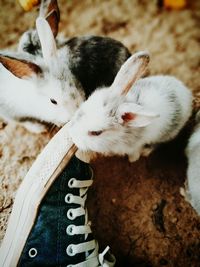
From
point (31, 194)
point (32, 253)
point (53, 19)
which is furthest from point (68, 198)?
point (53, 19)

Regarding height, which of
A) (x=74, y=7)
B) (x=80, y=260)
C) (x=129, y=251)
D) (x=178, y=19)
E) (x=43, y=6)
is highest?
(x=43, y=6)

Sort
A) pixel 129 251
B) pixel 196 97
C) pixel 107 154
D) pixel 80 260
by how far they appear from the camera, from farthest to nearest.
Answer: pixel 196 97, pixel 107 154, pixel 129 251, pixel 80 260

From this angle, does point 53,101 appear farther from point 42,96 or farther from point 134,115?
point 134,115

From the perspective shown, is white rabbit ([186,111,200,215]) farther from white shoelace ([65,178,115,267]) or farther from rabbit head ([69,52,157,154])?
white shoelace ([65,178,115,267])

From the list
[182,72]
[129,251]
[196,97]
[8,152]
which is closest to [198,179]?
[129,251]

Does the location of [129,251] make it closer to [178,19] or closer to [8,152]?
[8,152]

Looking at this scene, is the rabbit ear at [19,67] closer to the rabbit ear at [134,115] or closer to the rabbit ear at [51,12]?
the rabbit ear at [51,12]

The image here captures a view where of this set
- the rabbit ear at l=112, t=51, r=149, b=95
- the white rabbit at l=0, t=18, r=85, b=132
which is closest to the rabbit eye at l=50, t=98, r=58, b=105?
the white rabbit at l=0, t=18, r=85, b=132
